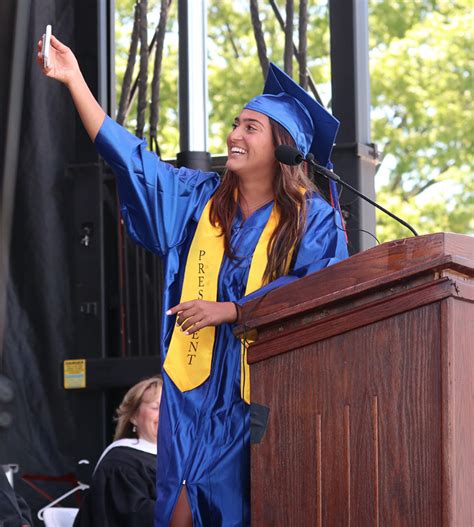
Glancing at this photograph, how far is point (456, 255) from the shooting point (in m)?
2.09

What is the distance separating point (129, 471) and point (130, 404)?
0.26m

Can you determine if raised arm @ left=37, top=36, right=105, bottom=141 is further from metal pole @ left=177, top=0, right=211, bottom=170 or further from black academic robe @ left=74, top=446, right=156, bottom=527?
black academic robe @ left=74, top=446, right=156, bottom=527

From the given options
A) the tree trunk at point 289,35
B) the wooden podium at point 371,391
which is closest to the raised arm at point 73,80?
the wooden podium at point 371,391

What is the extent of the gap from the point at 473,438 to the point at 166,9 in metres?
3.17

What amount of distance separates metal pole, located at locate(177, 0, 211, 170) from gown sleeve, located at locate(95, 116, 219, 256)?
4.64 ft

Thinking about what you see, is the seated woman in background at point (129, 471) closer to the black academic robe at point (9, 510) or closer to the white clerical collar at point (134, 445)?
the white clerical collar at point (134, 445)

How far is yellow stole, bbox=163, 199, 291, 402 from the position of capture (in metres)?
2.86

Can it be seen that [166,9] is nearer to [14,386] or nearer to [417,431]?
[14,386]

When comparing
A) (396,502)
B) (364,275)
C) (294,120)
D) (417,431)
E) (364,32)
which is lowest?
(396,502)

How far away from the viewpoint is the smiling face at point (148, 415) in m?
4.49

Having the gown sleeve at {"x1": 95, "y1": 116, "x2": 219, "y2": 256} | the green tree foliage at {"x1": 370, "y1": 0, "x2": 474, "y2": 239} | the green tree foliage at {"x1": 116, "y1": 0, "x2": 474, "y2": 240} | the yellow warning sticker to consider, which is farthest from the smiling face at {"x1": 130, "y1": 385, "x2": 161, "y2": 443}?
the green tree foliage at {"x1": 370, "y1": 0, "x2": 474, "y2": 239}

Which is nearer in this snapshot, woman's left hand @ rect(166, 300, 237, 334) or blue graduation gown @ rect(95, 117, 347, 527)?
woman's left hand @ rect(166, 300, 237, 334)

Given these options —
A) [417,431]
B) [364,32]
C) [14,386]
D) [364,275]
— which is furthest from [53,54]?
[14,386]

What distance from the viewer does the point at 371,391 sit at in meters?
2.17
